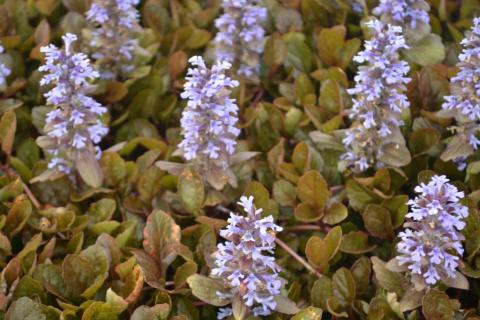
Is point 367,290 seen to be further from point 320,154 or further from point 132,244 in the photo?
point 132,244

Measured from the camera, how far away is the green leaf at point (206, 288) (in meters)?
3.03

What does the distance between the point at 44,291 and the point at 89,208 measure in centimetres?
53

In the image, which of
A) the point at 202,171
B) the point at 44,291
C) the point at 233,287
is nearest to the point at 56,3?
the point at 202,171

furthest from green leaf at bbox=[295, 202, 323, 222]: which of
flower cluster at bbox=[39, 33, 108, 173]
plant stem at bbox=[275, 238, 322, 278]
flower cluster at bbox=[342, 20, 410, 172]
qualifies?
flower cluster at bbox=[39, 33, 108, 173]

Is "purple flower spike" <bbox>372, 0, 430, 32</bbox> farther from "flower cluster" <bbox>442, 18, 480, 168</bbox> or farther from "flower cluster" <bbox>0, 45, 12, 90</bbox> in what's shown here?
"flower cluster" <bbox>0, 45, 12, 90</bbox>

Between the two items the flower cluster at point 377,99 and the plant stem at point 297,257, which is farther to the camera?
the plant stem at point 297,257

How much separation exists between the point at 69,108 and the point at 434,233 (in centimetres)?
168

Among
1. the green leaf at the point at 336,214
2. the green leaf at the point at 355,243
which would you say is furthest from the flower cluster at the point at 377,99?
the green leaf at the point at 355,243

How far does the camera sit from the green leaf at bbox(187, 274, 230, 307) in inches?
119

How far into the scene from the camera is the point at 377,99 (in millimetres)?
3322

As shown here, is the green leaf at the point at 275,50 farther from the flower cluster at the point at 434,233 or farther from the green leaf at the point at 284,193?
the flower cluster at the point at 434,233

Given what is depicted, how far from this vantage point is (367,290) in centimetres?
329

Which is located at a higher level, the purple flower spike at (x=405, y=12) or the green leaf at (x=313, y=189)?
the purple flower spike at (x=405, y=12)

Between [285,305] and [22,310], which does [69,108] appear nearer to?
[22,310]
